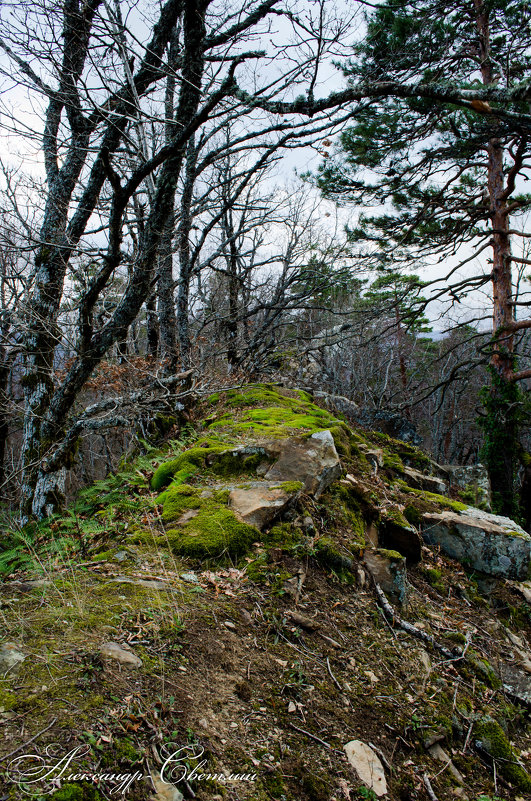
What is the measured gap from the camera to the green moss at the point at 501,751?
7.56 ft

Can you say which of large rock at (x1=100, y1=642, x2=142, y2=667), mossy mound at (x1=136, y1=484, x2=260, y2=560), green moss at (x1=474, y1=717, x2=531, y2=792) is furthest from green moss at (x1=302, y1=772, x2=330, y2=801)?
mossy mound at (x1=136, y1=484, x2=260, y2=560)

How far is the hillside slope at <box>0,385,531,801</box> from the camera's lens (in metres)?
1.56

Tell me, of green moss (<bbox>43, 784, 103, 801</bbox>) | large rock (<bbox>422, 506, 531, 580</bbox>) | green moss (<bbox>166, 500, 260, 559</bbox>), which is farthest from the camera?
large rock (<bbox>422, 506, 531, 580</bbox>)

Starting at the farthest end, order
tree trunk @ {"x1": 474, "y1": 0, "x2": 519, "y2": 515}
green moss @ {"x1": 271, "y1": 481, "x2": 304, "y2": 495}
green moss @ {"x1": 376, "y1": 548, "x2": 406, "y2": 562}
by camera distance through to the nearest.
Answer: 1. tree trunk @ {"x1": 474, "y1": 0, "x2": 519, "y2": 515}
2. green moss @ {"x1": 271, "y1": 481, "x2": 304, "y2": 495}
3. green moss @ {"x1": 376, "y1": 548, "x2": 406, "y2": 562}

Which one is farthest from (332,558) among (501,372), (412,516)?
(501,372)

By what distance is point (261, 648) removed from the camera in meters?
2.36

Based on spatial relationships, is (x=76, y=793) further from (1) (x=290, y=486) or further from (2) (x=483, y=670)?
(2) (x=483, y=670)

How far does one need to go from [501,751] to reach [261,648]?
1552mm

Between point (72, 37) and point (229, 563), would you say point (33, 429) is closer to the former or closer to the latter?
point (229, 563)

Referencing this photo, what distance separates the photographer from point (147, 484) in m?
4.54

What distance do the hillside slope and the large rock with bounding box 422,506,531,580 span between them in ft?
0.11

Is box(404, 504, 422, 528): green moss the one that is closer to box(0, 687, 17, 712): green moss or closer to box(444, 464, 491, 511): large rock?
box(0, 687, 17, 712): green moss

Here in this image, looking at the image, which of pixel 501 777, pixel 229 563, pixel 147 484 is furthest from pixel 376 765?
pixel 147 484

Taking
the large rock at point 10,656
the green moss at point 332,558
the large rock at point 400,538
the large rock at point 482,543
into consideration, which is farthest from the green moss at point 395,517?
the large rock at point 10,656
